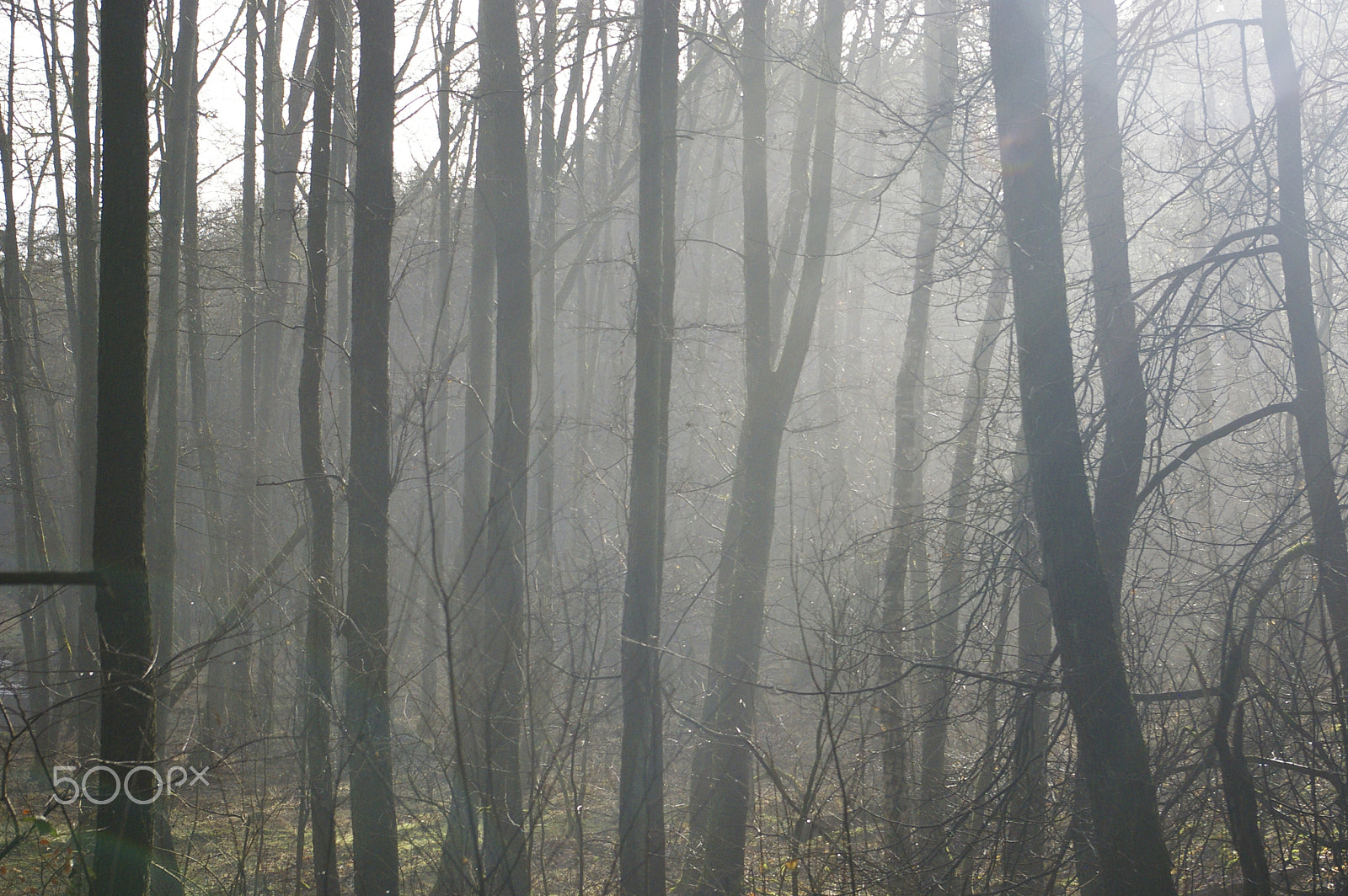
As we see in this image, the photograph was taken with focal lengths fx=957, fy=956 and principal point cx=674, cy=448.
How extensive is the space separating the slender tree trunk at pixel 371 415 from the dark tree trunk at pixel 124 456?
2.11m

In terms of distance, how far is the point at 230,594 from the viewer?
1468 centimetres

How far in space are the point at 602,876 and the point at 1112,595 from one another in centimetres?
608

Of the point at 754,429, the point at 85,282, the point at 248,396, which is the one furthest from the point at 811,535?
the point at 248,396

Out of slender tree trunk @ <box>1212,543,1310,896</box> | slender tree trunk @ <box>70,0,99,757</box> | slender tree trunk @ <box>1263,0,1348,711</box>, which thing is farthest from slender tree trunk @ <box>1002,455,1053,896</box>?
slender tree trunk @ <box>70,0,99,757</box>

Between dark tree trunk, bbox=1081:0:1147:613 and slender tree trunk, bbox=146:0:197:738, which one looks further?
slender tree trunk, bbox=146:0:197:738

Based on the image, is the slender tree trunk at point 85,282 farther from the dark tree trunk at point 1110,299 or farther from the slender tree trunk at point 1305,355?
the slender tree trunk at point 1305,355

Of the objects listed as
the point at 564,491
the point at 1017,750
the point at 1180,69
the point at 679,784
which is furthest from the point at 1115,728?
the point at 564,491

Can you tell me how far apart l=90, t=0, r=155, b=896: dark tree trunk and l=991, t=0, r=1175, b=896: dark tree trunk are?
15.1ft

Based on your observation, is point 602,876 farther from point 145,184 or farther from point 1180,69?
point 1180,69

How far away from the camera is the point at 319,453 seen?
8.00 metres

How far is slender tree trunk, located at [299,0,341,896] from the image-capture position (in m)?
6.89

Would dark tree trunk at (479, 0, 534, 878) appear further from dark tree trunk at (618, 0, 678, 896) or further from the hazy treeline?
dark tree trunk at (618, 0, 678, 896)

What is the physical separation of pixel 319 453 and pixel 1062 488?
5796mm

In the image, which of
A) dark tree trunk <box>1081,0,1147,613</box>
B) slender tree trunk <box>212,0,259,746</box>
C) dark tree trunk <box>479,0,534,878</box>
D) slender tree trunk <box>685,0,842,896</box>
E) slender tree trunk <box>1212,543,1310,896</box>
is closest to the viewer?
slender tree trunk <box>1212,543,1310,896</box>
